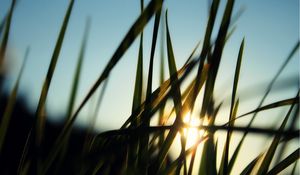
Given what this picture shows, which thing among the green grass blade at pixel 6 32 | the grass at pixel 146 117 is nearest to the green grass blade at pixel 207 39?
the grass at pixel 146 117

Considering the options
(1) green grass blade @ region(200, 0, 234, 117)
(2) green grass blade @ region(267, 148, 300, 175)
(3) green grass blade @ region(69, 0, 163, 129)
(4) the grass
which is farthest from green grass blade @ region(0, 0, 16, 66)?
(2) green grass blade @ region(267, 148, 300, 175)

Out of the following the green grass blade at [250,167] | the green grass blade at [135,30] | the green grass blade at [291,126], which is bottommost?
the green grass blade at [250,167]

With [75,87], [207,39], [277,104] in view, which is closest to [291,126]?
[277,104]

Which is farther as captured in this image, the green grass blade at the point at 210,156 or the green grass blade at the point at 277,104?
the green grass blade at the point at 210,156

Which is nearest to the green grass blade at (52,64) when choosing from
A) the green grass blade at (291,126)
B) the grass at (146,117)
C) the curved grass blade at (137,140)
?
the grass at (146,117)

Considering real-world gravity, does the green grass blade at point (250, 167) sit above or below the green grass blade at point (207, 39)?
below

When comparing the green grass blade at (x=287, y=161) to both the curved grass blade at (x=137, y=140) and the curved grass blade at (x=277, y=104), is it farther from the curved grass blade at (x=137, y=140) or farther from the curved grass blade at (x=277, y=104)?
the curved grass blade at (x=137, y=140)

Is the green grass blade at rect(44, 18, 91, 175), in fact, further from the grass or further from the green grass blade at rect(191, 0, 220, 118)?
the green grass blade at rect(191, 0, 220, 118)

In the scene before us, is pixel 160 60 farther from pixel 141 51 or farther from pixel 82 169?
pixel 82 169

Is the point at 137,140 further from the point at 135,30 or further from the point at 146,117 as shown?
the point at 135,30

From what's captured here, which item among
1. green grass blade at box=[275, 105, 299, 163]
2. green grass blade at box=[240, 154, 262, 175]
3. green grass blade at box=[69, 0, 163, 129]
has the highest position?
green grass blade at box=[69, 0, 163, 129]

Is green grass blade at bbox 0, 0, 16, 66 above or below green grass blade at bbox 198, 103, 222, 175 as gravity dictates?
above
